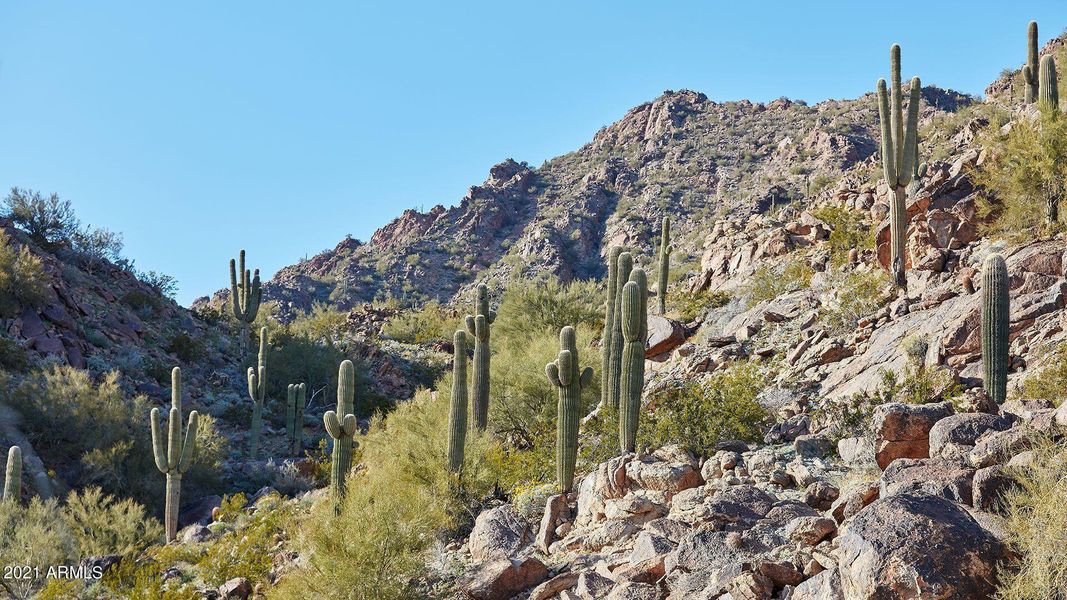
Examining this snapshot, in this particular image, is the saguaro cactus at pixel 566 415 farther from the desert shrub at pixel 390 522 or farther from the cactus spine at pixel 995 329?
the cactus spine at pixel 995 329

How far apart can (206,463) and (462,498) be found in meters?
9.47

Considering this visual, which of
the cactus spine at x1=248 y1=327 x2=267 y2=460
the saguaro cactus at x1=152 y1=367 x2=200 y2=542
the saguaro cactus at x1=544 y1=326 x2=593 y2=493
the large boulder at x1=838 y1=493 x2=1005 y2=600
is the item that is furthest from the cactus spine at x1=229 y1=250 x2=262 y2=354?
the large boulder at x1=838 y1=493 x2=1005 y2=600

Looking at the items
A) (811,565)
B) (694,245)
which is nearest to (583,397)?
(811,565)

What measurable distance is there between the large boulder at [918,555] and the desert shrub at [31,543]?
12373 millimetres

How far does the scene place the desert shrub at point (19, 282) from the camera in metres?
24.7

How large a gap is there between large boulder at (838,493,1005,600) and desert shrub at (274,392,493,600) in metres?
4.99

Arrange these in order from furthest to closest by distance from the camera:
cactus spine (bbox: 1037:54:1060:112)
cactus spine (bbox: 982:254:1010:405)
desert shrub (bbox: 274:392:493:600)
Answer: cactus spine (bbox: 1037:54:1060:112) < cactus spine (bbox: 982:254:1010:405) < desert shrub (bbox: 274:392:493:600)

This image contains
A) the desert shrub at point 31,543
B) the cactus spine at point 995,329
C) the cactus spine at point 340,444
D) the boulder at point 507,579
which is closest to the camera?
the boulder at point 507,579

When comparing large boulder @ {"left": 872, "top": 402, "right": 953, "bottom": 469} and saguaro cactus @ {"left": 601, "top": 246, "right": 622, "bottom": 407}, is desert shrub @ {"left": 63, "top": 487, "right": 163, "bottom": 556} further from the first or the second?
large boulder @ {"left": 872, "top": 402, "right": 953, "bottom": 469}

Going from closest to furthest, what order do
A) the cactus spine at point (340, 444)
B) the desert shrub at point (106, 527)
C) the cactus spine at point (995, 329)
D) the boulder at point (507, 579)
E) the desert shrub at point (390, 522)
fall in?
the boulder at point (507, 579) < the desert shrub at point (390, 522) < the cactus spine at point (995, 329) < the cactus spine at point (340, 444) < the desert shrub at point (106, 527)

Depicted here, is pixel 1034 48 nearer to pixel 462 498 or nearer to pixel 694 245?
pixel 462 498

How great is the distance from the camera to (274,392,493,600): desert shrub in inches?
373

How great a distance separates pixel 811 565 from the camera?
696cm

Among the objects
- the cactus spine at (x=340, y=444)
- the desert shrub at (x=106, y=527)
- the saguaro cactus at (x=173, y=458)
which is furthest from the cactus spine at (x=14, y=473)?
the cactus spine at (x=340, y=444)
